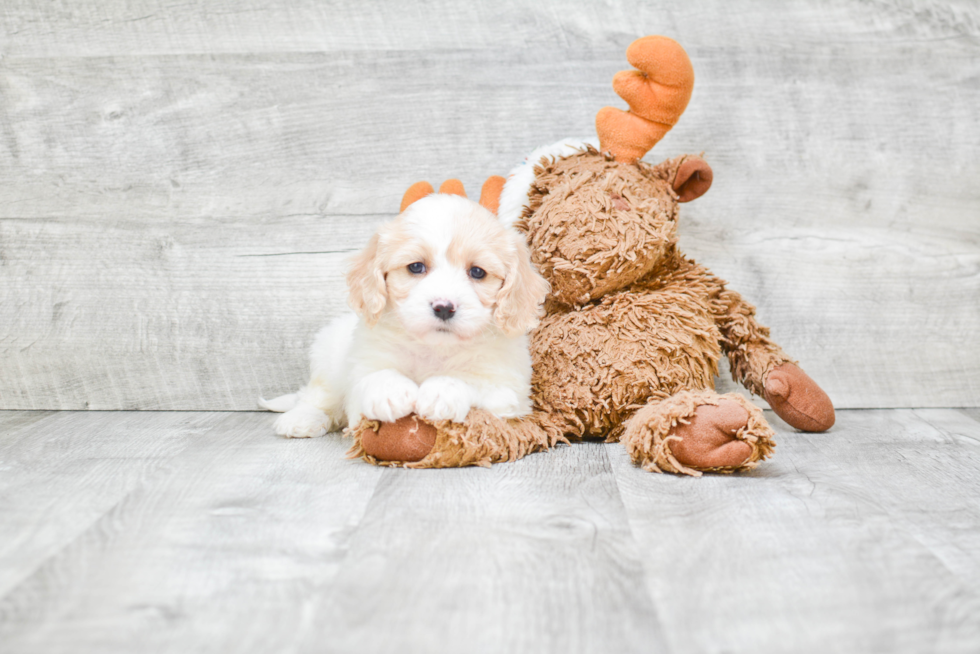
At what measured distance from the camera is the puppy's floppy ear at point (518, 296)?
149cm

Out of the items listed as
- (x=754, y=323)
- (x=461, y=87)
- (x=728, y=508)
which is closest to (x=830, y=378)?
(x=754, y=323)

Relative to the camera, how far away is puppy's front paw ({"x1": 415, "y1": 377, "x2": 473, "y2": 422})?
142 centimetres

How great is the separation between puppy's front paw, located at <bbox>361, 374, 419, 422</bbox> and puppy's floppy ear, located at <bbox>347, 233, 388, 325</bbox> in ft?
0.49

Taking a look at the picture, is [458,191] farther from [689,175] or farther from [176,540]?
[176,540]

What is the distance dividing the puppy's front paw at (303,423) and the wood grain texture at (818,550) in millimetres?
652

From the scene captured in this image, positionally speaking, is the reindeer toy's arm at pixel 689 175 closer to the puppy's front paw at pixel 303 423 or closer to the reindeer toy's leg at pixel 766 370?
the reindeer toy's leg at pixel 766 370

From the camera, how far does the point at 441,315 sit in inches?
55.3

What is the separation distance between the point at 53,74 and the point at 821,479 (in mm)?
2062

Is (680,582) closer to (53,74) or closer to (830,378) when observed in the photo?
(830,378)

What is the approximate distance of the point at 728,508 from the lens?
3.97 feet

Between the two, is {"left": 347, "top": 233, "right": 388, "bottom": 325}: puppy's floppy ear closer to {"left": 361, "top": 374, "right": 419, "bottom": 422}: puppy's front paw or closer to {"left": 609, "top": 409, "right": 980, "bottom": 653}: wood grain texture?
{"left": 361, "top": 374, "right": 419, "bottom": 422}: puppy's front paw

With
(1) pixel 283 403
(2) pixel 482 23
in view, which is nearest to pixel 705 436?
(1) pixel 283 403

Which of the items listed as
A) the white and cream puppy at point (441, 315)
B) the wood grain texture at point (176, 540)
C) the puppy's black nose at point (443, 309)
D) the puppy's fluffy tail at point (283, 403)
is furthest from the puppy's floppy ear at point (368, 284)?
the puppy's fluffy tail at point (283, 403)

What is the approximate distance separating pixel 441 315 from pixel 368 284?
0.19 meters
